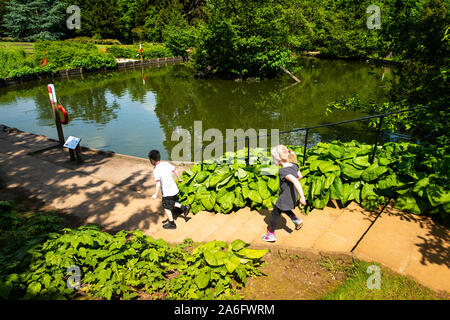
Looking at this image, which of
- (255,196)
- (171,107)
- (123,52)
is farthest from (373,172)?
(123,52)

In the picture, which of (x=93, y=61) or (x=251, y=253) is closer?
(x=251, y=253)

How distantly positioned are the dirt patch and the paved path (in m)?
0.19

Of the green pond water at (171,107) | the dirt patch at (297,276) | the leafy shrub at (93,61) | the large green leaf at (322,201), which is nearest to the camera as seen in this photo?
the dirt patch at (297,276)

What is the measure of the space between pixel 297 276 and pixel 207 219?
2410 mm

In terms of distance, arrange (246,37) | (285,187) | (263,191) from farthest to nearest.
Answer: (246,37) → (263,191) → (285,187)

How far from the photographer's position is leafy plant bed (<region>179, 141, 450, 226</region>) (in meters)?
4.42

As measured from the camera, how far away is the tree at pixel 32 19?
50.0m

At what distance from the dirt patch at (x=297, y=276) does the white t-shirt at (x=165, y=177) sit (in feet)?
7.65

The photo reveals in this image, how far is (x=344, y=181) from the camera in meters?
5.22

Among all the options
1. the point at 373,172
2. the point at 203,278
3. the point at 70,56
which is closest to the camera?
the point at 203,278

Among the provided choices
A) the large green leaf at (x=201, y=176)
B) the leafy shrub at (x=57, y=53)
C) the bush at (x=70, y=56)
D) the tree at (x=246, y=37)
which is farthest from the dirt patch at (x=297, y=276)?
the leafy shrub at (x=57, y=53)

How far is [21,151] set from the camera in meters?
10.4

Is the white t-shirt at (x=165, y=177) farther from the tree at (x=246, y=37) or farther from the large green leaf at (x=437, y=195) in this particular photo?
the tree at (x=246, y=37)

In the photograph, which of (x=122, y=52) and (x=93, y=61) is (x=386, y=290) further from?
(x=122, y=52)
